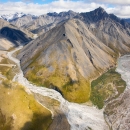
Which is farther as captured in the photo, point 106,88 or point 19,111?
point 106,88

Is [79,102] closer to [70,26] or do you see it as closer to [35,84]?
[35,84]

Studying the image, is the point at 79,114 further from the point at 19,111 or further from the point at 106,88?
the point at 106,88

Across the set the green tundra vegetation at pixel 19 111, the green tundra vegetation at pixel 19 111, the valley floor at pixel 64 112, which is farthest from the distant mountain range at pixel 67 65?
the green tundra vegetation at pixel 19 111

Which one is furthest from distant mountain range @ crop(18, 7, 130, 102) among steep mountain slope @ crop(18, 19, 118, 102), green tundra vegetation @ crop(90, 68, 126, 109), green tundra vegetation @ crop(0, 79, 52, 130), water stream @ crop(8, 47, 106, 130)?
green tundra vegetation @ crop(0, 79, 52, 130)

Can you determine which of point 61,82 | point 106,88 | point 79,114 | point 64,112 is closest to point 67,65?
point 61,82

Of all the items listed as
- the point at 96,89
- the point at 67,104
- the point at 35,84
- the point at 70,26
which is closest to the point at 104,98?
the point at 96,89

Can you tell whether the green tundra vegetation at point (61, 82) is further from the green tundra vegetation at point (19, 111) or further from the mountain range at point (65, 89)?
the green tundra vegetation at point (19, 111)
